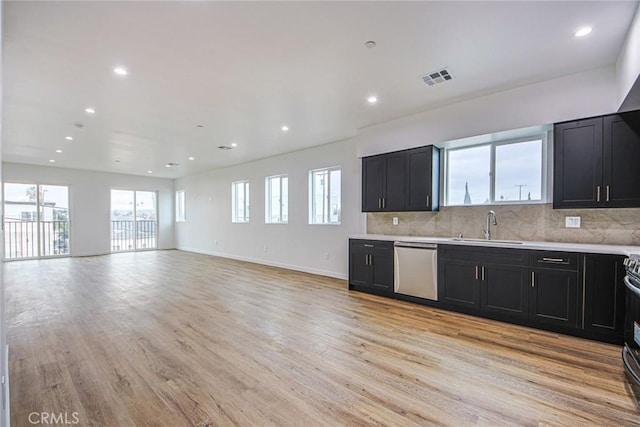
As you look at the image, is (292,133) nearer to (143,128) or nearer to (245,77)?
(245,77)

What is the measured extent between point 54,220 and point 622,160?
12607 millimetres

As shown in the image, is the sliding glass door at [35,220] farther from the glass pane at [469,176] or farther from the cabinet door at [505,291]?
the cabinet door at [505,291]

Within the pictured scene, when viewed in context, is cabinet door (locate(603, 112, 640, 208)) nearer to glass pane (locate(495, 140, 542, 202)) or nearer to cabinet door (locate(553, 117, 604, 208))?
cabinet door (locate(553, 117, 604, 208))

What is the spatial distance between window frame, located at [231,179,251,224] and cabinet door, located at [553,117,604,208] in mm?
6673

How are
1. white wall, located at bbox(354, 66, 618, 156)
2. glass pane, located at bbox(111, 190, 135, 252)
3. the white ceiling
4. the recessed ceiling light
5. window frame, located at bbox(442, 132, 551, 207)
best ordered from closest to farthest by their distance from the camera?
the white ceiling, the recessed ceiling light, white wall, located at bbox(354, 66, 618, 156), window frame, located at bbox(442, 132, 551, 207), glass pane, located at bbox(111, 190, 135, 252)

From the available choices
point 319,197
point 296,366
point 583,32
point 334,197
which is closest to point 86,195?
point 319,197

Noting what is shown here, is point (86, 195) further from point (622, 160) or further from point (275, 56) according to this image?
point (622, 160)

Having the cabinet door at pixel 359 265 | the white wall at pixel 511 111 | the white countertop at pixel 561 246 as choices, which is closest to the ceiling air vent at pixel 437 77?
the white wall at pixel 511 111

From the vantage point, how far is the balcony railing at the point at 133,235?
33.3ft

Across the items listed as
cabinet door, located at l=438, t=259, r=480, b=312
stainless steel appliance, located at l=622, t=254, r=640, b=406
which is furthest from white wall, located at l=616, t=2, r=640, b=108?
cabinet door, located at l=438, t=259, r=480, b=312

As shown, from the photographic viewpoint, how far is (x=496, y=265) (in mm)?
3434

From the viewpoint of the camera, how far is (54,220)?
891 centimetres

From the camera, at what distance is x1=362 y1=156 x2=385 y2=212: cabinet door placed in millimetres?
4832

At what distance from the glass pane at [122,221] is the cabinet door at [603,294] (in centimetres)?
1204
